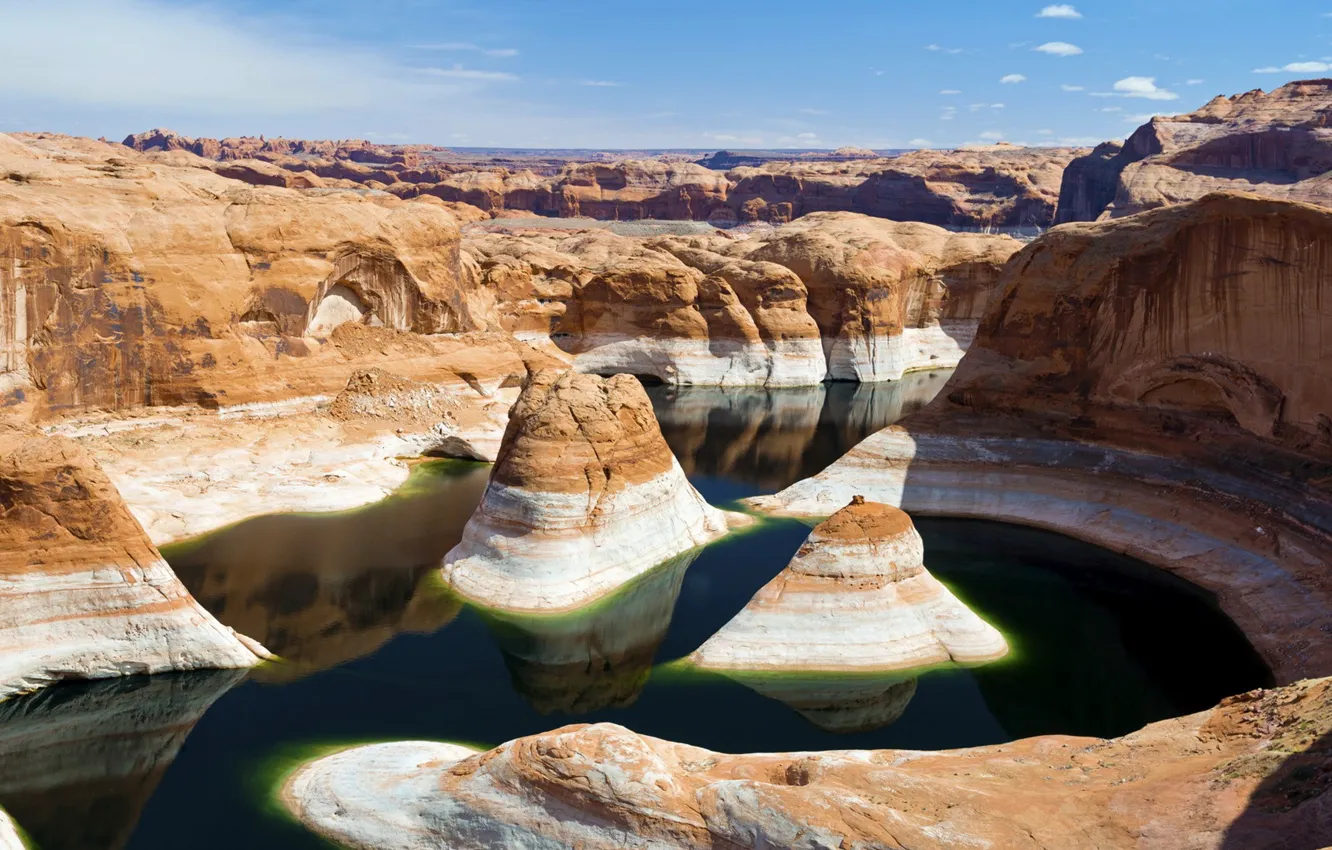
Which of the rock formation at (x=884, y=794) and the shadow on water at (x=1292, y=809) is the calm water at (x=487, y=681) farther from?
the shadow on water at (x=1292, y=809)

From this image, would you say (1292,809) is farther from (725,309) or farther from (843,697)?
(725,309)

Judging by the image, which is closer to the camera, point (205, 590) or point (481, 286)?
point (205, 590)

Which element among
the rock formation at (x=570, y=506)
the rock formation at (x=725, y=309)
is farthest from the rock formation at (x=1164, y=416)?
the rock formation at (x=725, y=309)

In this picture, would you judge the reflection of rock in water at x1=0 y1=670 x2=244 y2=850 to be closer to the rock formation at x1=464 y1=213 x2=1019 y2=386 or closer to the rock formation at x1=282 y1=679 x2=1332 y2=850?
the rock formation at x1=282 y1=679 x2=1332 y2=850

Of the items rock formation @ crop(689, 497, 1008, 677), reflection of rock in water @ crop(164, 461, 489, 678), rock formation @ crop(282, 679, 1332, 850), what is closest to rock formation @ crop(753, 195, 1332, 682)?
rock formation @ crop(689, 497, 1008, 677)

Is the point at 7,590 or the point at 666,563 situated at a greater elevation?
the point at 7,590

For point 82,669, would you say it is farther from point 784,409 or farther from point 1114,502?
point 784,409

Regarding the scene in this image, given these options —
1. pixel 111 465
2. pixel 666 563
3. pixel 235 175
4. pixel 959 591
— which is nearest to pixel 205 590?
pixel 111 465
